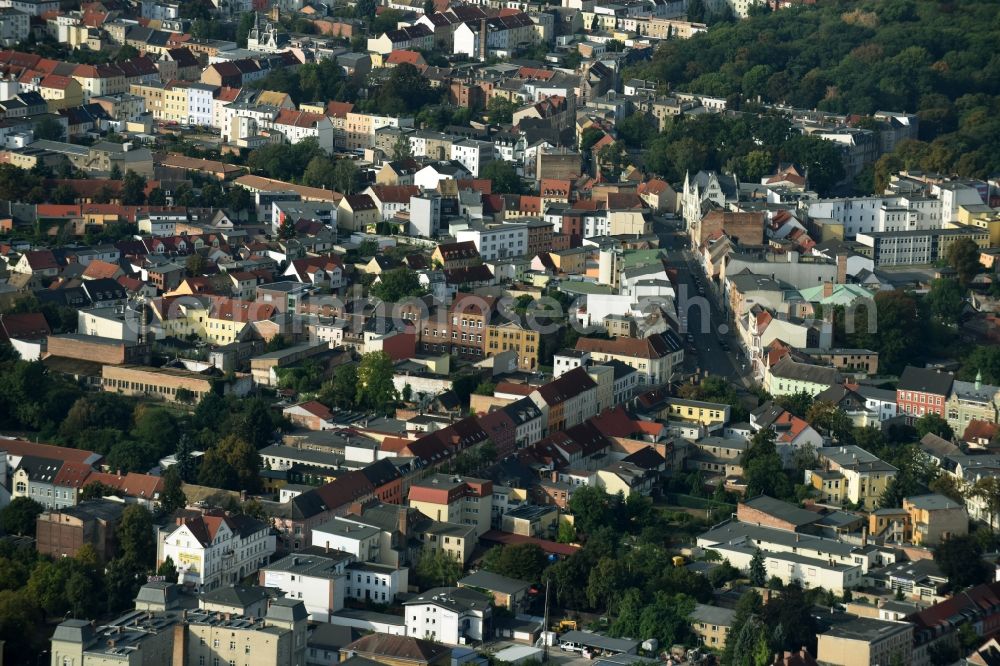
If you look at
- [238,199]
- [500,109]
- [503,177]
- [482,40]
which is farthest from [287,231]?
[482,40]

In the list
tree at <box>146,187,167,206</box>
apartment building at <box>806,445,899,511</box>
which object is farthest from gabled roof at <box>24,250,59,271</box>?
apartment building at <box>806,445,899,511</box>

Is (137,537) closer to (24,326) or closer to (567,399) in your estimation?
(567,399)

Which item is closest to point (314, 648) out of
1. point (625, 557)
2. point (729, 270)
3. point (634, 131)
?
point (625, 557)

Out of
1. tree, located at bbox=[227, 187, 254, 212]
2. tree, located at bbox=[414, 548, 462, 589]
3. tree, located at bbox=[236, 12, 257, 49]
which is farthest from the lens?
tree, located at bbox=[236, 12, 257, 49]

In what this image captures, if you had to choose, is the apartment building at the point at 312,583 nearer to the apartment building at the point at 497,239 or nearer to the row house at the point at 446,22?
the apartment building at the point at 497,239

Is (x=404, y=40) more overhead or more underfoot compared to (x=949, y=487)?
more overhead

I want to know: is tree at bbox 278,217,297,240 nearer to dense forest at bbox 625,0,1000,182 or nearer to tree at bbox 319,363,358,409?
tree at bbox 319,363,358,409
